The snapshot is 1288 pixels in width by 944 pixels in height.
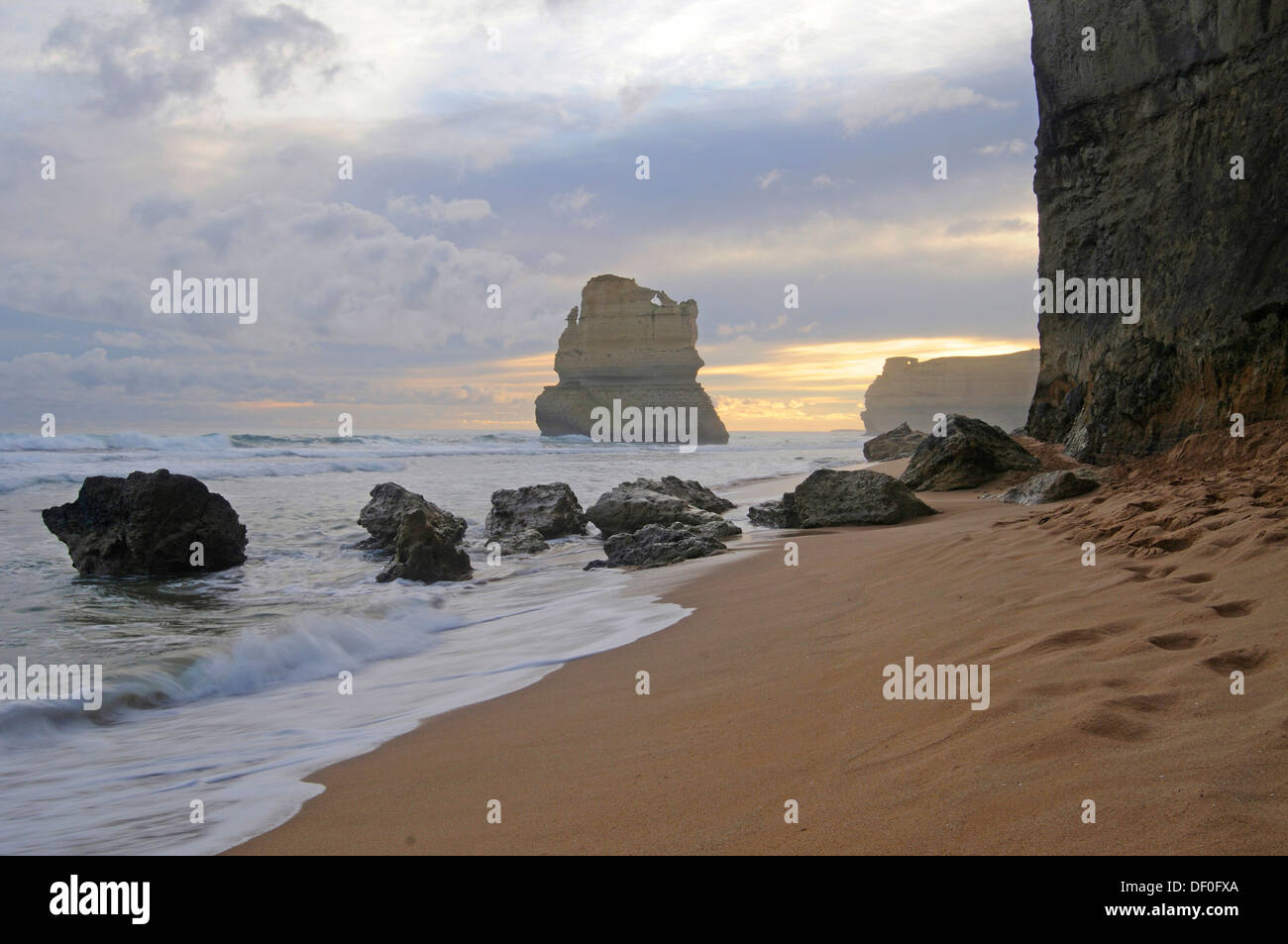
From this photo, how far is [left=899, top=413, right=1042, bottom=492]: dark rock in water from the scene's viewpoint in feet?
32.5

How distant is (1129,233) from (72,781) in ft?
35.0

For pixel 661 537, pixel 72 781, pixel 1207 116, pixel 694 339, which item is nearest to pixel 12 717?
pixel 72 781

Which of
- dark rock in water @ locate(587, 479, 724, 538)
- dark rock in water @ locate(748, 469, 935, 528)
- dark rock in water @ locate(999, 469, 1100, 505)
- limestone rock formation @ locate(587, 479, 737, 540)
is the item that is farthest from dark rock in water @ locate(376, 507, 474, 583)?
dark rock in water @ locate(999, 469, 1100, 505)

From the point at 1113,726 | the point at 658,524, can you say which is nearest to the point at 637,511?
the point at 658,524

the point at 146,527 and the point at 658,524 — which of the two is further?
the point at 658,524

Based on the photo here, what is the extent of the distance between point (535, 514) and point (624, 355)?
6019 cm

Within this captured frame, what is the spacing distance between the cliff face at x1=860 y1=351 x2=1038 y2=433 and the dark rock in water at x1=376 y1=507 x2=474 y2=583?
297 feet

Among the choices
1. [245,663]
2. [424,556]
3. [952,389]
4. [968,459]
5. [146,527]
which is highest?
[952,389]

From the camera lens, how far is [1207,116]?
26.9 feet

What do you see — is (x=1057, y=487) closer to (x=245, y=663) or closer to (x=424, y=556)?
(x=424, y=556)

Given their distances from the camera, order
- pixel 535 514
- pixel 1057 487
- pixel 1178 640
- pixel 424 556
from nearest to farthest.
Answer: pixel 1178 640 < pixel 1057 487 < pixel 424 556 < pixel 535 514

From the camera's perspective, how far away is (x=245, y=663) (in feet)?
17.2

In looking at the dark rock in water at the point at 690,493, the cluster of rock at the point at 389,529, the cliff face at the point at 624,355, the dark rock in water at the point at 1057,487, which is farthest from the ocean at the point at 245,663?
the cliff face at the point at 624,355

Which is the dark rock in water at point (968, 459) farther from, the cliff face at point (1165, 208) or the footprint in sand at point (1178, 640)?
the footprint in sand at point (1178, 640)
